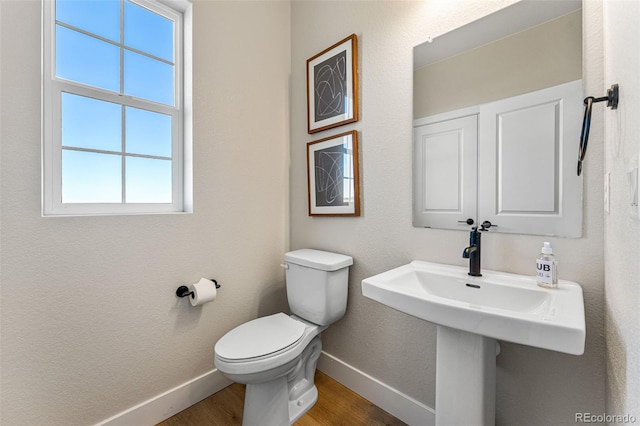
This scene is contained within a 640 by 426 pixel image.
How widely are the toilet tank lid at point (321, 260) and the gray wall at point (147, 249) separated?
13.1 inches

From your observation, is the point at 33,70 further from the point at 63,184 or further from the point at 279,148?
the point at 279,148

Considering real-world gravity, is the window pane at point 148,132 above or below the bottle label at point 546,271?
above

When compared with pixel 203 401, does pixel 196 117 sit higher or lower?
higher

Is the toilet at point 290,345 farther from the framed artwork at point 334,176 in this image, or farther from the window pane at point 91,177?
the window pane at point 91,177

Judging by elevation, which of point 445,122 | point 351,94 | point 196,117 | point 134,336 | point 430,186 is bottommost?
point 134,336

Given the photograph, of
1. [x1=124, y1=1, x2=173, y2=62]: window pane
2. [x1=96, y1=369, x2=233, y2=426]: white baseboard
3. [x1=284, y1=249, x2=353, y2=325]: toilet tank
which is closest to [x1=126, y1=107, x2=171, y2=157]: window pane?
[x1=124, y1=1, x2=173, y2=62]: window pane

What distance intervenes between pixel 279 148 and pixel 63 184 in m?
1.17

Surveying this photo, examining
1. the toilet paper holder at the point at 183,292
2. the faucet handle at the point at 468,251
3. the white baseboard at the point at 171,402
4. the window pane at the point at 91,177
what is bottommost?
the white baseboard at the point at 171,402

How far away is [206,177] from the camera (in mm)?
1554

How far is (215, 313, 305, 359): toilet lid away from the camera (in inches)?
47.1

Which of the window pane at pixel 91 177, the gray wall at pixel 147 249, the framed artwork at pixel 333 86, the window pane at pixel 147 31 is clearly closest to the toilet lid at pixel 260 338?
the gray wall at pixel 147 249

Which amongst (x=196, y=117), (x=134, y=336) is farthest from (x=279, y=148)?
(x=134, y=336)

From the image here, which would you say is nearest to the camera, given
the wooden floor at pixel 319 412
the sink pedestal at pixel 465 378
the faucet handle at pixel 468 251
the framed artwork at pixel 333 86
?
the sink pedestal at pixel 465 378

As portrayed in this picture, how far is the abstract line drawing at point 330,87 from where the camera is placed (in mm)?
1591
